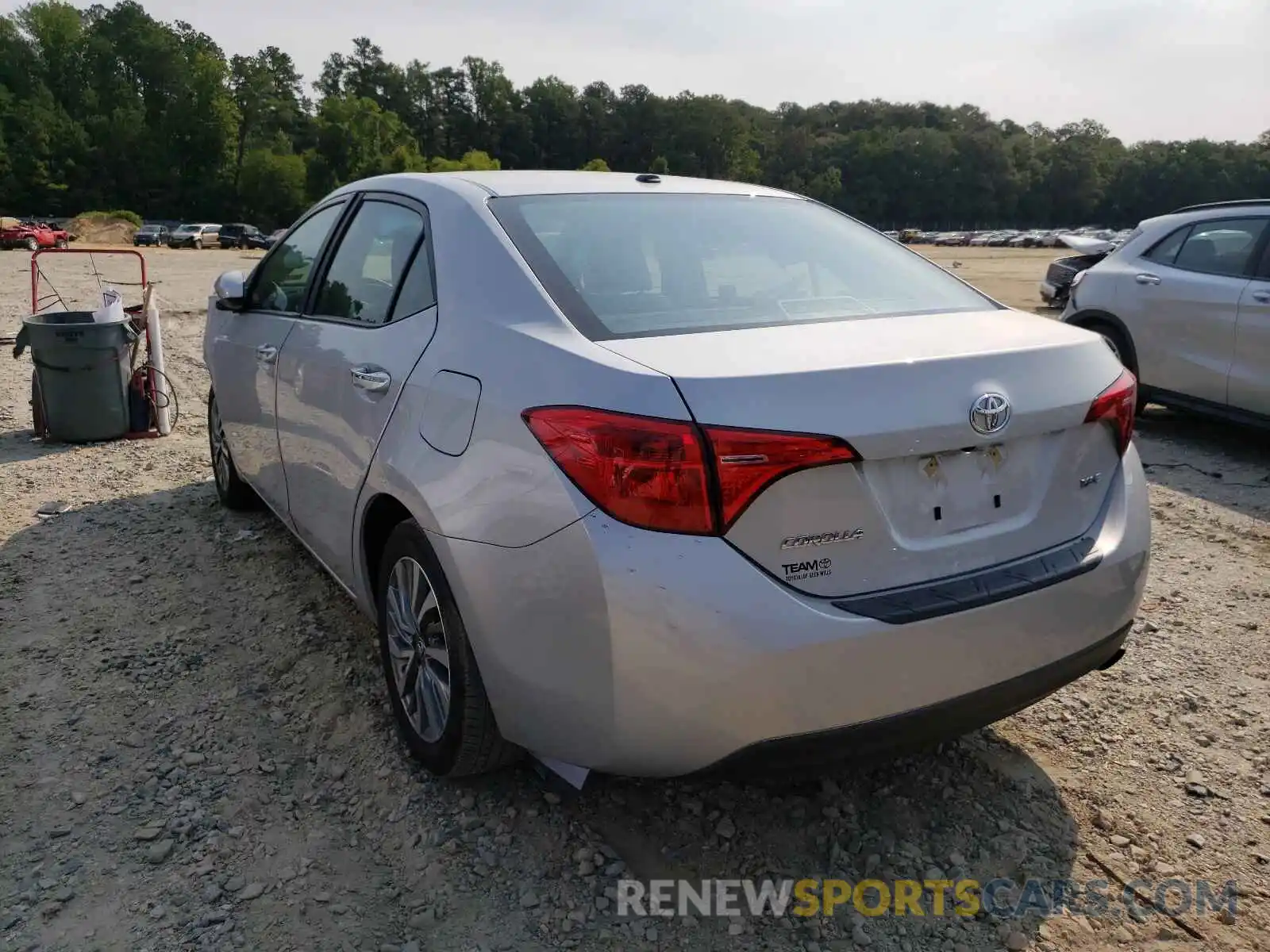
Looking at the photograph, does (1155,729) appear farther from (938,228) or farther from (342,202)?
(938,228)

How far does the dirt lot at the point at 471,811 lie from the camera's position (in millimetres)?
2311

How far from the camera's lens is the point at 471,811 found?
273 cm

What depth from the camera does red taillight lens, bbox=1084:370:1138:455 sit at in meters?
2.48

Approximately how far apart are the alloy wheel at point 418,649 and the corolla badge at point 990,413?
142cm

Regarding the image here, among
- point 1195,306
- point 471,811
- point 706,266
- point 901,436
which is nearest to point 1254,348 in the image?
point 1195,306

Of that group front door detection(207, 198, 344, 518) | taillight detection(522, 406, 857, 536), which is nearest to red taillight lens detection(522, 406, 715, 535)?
taillight detection(522, 406, 857, 536)

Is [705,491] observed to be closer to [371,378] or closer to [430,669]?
[430,669]

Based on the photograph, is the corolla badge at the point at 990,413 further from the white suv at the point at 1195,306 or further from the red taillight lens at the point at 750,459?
the white suv at the point at 1195,306

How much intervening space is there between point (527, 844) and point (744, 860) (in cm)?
57

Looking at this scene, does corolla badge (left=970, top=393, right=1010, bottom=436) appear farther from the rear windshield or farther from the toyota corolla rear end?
the rear windshield

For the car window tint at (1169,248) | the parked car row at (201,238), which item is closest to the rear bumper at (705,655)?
the car window tint at (1169,248)

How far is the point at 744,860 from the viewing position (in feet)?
8.28

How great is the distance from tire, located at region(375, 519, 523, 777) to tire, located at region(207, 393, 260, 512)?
2.41 metres

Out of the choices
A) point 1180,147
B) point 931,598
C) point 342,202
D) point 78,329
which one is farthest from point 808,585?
point 1180,147
